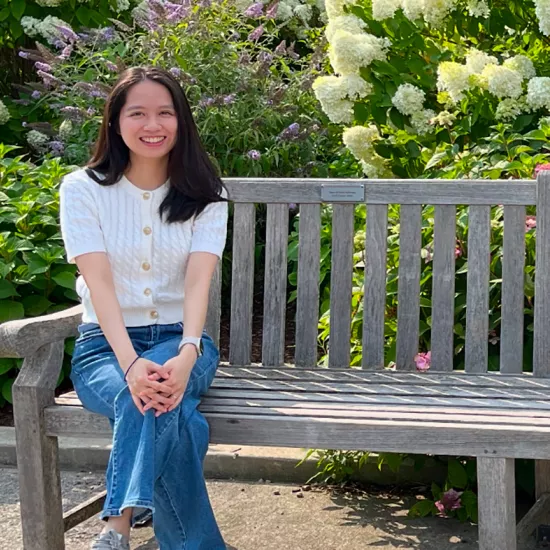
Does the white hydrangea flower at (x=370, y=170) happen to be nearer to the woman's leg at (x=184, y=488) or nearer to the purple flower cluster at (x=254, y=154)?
the purple flower cluster at (x=254, y=154)

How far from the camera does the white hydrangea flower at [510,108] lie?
4.12 metres

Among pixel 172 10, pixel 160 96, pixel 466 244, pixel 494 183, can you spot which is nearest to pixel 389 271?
pixel 466 244

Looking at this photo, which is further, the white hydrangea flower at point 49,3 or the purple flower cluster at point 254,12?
the white hydrangea flower at point 49,3

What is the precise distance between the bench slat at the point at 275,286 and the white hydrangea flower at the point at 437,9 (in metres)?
1.29

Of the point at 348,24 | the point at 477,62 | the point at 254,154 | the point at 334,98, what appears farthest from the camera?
the point at 254,154

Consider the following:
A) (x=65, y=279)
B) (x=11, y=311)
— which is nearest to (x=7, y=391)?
(x=11, y=311)

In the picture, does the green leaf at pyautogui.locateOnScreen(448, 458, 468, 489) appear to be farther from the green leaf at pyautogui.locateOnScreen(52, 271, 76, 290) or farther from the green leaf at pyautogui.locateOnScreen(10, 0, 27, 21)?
the green leaf at pyautogui.locateOnScreen(10, 0, 27, 21)

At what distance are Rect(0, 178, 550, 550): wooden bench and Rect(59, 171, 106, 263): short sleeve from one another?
24 centimetres

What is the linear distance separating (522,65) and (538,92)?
193 mm

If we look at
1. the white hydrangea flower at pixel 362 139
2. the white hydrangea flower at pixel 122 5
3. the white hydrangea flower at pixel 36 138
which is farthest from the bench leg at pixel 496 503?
the white hydrangea flower at pixel 122 5

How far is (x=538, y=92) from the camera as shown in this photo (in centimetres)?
401

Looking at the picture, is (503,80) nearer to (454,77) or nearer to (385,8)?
(454,77)

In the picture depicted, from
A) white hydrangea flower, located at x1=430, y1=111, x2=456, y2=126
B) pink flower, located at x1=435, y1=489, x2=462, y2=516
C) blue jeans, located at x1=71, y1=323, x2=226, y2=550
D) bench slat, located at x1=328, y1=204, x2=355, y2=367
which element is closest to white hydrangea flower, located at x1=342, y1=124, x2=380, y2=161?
white hydrangea flower, located at x1=430, y1=111, x2=456, y2=126

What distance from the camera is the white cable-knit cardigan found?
10.1 feet
